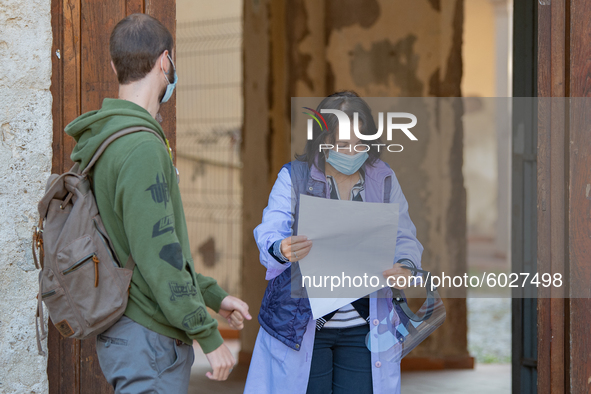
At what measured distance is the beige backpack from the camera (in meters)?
1.55

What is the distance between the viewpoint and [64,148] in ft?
7.98

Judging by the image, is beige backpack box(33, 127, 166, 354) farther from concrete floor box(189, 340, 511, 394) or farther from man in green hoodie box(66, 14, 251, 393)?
concrete floor box(189, 340, 511, 394)

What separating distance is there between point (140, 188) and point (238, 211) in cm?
563

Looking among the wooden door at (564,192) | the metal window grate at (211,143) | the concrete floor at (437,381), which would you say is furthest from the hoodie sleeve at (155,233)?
the metal window grate at (211,143)

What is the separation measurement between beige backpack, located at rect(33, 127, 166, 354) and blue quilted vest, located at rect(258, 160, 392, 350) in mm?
758

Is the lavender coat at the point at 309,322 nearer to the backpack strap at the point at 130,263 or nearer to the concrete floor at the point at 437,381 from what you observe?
the backpack strap at the point at 130,263

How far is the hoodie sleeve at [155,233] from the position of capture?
60.2 inches

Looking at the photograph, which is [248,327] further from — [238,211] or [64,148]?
[64,148]

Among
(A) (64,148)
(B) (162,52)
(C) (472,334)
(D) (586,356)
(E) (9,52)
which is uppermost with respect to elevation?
(E) (9,52)

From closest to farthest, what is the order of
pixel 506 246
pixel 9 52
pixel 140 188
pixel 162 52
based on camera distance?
pixel 140 188 → pixel 162 52 → pixel 9 52 → pixel 506 246

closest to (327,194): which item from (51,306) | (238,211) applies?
(51,306)

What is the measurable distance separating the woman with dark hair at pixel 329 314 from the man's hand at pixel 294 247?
17 mm

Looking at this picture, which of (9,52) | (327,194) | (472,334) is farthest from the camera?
(472,334)

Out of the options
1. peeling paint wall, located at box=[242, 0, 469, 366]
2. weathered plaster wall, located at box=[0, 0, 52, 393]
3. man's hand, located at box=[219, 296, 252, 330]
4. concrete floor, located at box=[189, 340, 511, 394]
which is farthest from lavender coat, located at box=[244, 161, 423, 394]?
peeling paint wall, located at box=[242, 0, 469, 366]
